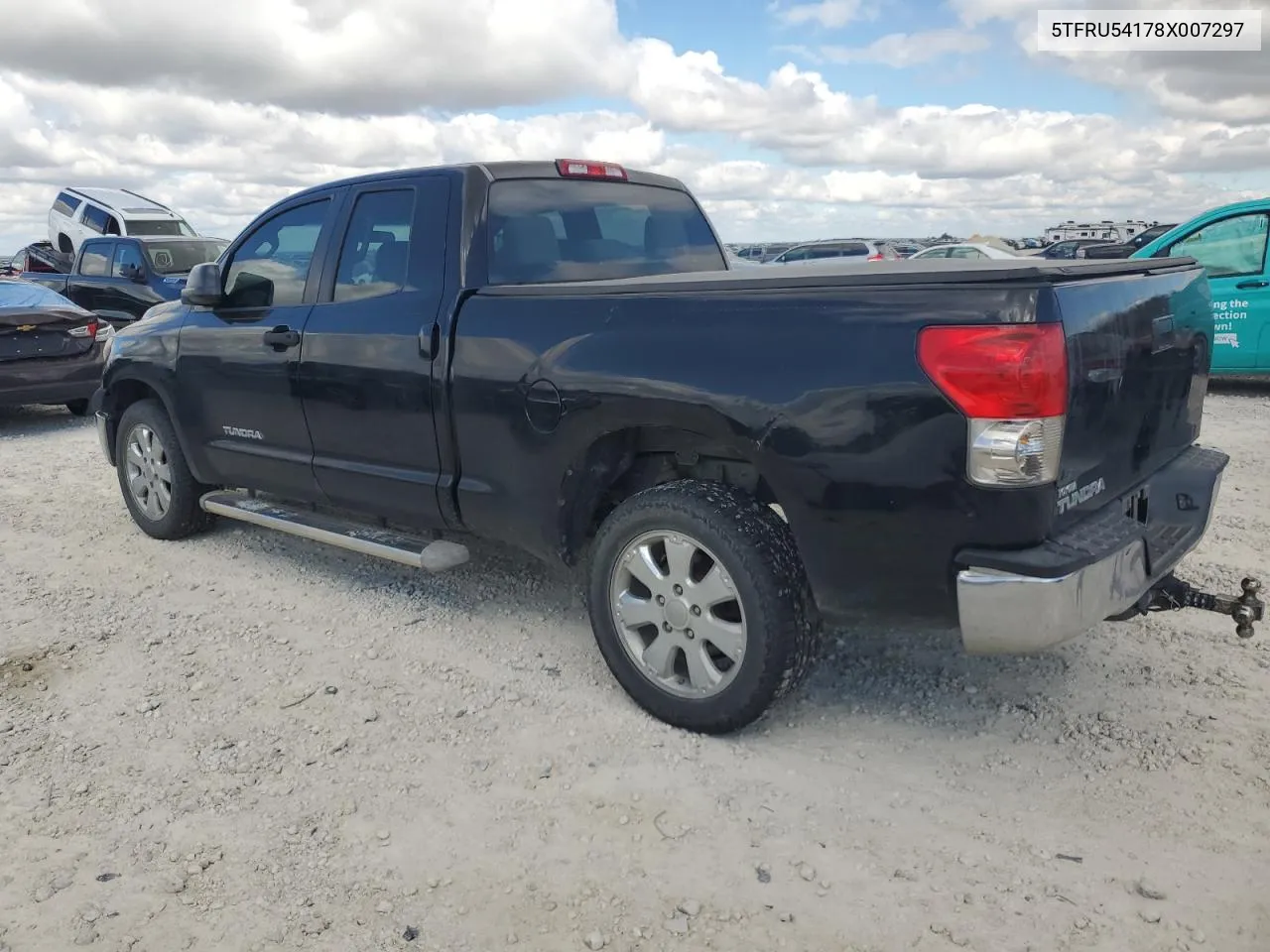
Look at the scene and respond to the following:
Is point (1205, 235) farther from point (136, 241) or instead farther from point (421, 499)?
point (136, 241)

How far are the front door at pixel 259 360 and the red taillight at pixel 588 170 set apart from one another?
3.48 feet

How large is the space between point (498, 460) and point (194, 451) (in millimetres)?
2334

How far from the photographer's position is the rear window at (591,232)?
13.3 ft

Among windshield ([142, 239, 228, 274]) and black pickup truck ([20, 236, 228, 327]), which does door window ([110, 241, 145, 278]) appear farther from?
windshield ([142, 239, 228, 274])

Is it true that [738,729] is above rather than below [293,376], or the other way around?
below

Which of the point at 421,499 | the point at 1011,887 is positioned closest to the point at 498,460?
the point at 421,499

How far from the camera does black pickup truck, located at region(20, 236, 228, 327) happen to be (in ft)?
44.7

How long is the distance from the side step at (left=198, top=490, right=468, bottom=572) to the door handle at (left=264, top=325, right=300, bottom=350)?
0.82 meters

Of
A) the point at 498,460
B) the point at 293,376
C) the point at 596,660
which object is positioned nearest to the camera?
the point at 498,460

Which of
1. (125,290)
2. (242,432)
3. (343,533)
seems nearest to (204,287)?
(242,432)

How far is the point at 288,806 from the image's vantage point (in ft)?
9.89

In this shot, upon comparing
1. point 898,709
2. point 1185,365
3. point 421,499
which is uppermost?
point 1185,365

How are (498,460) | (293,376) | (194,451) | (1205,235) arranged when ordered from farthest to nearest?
1. (1205,235)
2. (194,451)
3. (293,376)
4. (498,460)

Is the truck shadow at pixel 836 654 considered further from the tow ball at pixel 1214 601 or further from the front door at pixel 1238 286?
the front door at pixel 1238 286
